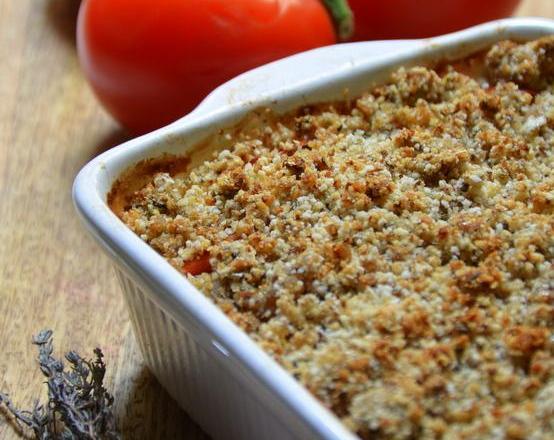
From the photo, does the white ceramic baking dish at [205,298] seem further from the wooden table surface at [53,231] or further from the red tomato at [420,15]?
the red tomato at [420,15]

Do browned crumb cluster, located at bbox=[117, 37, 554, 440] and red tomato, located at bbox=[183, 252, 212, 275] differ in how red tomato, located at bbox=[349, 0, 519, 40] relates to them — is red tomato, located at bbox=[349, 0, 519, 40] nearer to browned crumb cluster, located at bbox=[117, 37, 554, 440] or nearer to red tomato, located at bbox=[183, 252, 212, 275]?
browned crumb cluster, located at bbox=[117, 37, 554, 440]

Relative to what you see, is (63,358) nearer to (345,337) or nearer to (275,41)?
(345,337)

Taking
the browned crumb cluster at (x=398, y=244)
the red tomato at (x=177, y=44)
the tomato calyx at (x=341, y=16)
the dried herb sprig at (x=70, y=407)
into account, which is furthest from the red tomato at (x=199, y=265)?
the tomato calyx at (x=341, y=16)

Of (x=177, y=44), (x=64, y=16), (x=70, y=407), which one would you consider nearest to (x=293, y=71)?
(x=177, y=44)

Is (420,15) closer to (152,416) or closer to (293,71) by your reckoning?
(293,71)

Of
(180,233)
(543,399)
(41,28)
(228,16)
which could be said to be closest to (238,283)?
(180,233)

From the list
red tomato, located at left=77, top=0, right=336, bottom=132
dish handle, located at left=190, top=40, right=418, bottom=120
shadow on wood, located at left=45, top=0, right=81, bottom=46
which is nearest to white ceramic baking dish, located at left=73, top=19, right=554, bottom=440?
dish handle, located at left=190, top=40, right=418, bottom=120
